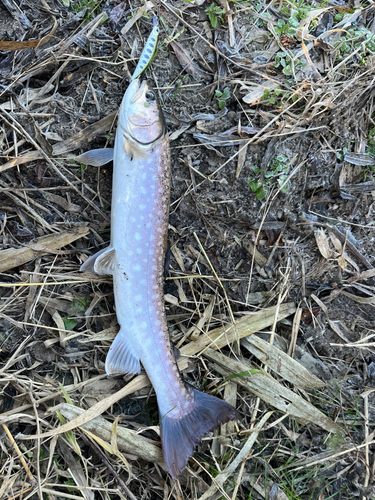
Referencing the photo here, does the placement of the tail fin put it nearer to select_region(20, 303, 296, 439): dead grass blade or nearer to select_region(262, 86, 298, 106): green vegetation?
select_region(20, 303, 296, 439): dead grass blade

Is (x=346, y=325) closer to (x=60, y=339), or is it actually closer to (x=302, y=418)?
(x=302, y=418)

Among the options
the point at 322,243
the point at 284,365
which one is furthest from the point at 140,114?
the point at 284,365

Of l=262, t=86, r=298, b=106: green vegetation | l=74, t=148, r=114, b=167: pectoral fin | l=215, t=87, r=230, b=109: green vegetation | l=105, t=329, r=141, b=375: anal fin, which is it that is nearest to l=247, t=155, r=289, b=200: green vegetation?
l=262, t=86, r=298, b=106: green vegetation

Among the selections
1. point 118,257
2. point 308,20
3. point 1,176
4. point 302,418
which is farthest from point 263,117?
point 302,418

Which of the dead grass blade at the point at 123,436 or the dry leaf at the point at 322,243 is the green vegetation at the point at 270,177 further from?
the dead grass blade at the point at 123,436

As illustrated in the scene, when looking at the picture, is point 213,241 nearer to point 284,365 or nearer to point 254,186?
point 254,186
